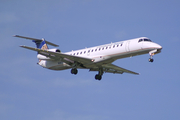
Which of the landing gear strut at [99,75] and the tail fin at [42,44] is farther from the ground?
the tail fin at [42,44]

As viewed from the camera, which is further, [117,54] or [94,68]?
[94,68]

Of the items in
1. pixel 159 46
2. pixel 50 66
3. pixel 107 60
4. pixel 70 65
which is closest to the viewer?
pixel 159 46

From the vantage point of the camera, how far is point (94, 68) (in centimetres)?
3216

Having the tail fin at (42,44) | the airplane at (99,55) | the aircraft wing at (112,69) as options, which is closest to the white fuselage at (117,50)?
the airplane at (99,55)

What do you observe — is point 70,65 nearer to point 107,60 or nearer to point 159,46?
point 107,60

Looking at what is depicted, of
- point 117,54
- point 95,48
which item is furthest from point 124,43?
point 95,48

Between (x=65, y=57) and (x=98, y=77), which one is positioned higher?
(x=65, y=57)

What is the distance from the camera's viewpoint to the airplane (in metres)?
27.6

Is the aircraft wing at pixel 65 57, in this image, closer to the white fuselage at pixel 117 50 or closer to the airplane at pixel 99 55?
the airplane at pixel 99 55

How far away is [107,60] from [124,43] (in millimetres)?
2073

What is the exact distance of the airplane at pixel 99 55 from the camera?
27.6 m

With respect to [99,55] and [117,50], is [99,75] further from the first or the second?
[117,50]

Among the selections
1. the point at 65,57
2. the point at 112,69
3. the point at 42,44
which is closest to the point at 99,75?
the point at 112,69

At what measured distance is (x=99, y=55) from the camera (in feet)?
95.7
